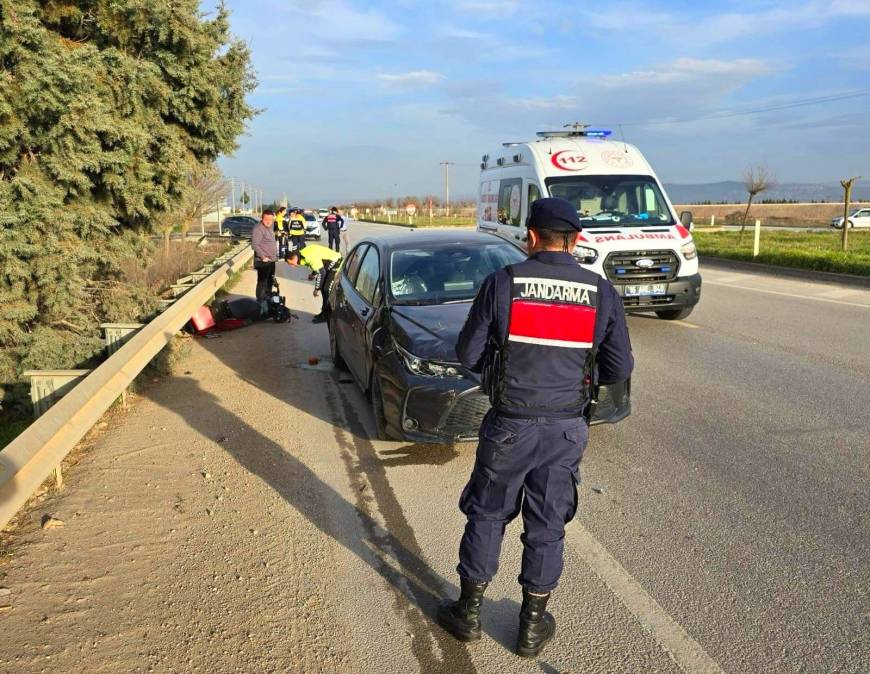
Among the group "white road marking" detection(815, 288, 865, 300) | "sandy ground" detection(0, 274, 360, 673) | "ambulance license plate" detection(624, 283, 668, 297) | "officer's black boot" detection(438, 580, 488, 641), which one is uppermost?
"ambulance license plate" detection(624, 283, 668, 297)

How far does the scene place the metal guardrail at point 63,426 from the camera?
3303mm

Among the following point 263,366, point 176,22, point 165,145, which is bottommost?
point 263,366

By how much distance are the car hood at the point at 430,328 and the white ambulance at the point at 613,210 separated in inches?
176

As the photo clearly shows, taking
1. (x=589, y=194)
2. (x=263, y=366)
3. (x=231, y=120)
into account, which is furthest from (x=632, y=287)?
(x=231, y=120)

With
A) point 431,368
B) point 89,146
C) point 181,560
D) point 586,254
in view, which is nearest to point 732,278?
point 586,254

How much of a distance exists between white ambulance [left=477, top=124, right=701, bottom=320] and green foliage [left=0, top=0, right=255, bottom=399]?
Answer: 4.64m

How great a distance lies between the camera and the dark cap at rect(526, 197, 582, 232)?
2783mm

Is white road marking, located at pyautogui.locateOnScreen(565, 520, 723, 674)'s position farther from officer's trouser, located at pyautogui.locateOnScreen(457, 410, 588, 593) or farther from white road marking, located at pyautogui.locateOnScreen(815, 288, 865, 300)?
white road marking, located at pyautogui.locateOnScreen(815, 288, 865, 300)

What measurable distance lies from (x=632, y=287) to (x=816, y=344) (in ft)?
7.59

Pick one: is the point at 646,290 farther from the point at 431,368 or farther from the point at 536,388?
the point at 536,388

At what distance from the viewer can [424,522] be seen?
13.5ft

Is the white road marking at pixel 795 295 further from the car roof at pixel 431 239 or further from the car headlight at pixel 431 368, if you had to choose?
the car headlight at pixel 431 368

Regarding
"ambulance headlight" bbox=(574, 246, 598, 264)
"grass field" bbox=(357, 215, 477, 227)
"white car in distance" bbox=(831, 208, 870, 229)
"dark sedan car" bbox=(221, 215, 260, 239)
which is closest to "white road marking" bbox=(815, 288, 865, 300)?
"ambulance headlight" bbox=(574, 246, 598, 264)

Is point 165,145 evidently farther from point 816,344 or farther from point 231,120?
point 816,344
